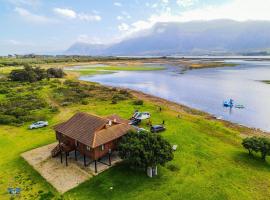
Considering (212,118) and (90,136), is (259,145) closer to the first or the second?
(212,118)

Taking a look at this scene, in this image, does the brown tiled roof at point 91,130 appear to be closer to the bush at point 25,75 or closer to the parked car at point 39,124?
the parked car at point 39,124

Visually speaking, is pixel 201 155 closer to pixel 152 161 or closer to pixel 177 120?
pixel 152 161

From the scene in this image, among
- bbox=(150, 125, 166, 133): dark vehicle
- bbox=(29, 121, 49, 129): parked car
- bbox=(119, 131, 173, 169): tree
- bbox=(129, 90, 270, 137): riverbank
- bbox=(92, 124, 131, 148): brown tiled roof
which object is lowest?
bbox=(129, 90, 270, 137): riverbank

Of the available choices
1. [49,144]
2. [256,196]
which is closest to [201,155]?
[256,196]

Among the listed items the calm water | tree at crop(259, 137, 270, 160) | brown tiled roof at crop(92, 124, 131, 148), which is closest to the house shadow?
tree at crop(259, 137, 270, 160)

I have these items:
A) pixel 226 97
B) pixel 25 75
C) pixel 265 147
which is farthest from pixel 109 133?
pixel 25 75

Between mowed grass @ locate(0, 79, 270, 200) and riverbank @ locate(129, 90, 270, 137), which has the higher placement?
mowed grass @ locate(0, 79, 270, 200)

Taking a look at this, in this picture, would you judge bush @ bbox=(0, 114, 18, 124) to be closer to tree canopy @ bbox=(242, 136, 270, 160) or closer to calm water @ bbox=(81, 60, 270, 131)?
tree canopy @ bbox=(242, 136, 270, 160)

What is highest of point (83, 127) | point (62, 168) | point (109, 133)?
point (83, 127)
